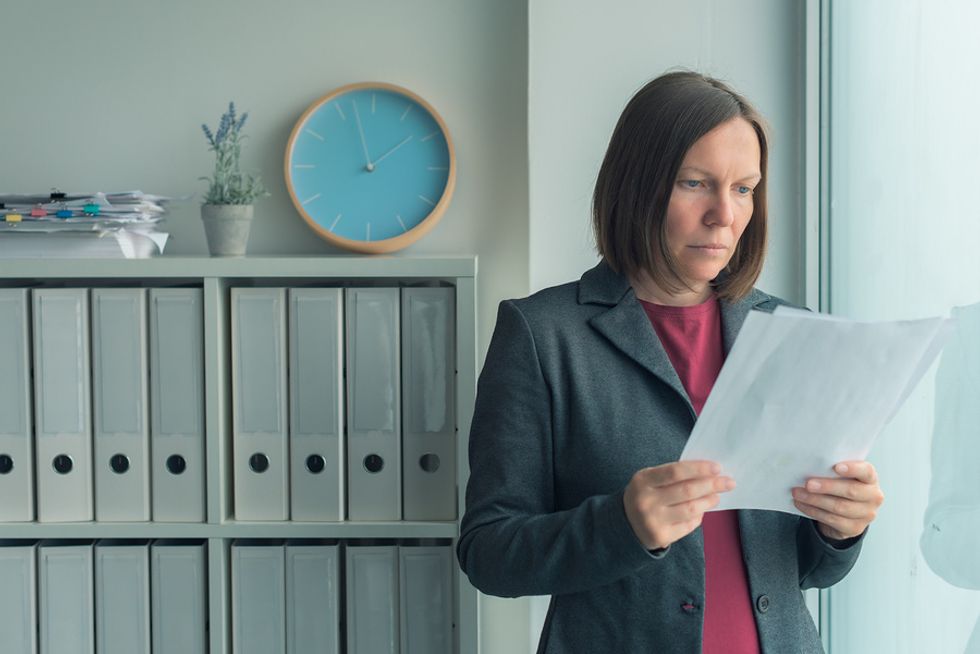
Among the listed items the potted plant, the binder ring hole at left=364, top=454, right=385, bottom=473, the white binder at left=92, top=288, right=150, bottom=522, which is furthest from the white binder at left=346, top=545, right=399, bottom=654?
the potted plant

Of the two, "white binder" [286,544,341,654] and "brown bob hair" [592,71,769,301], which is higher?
"brown bob hair" [592,71,769,301]

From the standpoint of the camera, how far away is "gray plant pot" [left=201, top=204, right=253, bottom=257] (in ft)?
5.58

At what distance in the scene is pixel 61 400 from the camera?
1600 mm

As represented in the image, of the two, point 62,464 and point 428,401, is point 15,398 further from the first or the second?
point 428,401

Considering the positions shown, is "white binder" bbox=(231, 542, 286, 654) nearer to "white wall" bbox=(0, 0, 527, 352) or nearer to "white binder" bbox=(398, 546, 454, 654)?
"white binder" bbox=(398, 546, 454, 654)

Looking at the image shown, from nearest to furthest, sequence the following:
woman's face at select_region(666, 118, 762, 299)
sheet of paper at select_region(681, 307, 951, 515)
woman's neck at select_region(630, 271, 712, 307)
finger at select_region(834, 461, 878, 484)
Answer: sheet of paper at select_region(681, 307, 951, 515), finger at select_region(834, 461, 878, 484), woman's face at select_region(666, 118, 762, 299), woman's neck at select_region(630, 271, 712, 307)

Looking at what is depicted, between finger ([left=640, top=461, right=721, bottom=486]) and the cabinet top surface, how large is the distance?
2.27 feet

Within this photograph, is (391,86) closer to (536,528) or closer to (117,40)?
(117,40)

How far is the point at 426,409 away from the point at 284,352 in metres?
0.25

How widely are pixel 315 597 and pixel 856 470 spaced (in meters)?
0.97

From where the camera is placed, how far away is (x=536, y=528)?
107 cm

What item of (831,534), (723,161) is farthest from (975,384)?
(723,161)

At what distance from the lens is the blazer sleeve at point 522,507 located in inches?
40.1

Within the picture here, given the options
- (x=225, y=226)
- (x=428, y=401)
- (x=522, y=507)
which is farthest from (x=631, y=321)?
(x=225, y=226)
